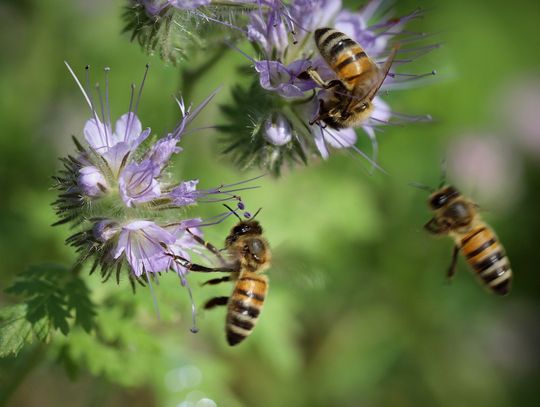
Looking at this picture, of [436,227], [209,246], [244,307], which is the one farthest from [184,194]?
[436,227]

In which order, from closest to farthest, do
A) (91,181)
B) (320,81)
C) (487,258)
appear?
(91,181), (320,81), (487,258)

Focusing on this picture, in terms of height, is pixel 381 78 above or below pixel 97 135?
above

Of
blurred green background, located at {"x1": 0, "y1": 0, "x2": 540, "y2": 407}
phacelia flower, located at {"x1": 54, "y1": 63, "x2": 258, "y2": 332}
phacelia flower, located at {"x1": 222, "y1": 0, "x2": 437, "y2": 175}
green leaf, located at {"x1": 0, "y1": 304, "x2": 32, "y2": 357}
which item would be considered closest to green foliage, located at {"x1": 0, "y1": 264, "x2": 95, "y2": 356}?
green leaf, located at {"x1": 0, "y1": 304, "x2": 32, "y2": 357}

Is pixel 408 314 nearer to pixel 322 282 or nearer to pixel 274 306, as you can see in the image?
pixel 274 306

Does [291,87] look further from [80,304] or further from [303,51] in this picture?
[80,304]

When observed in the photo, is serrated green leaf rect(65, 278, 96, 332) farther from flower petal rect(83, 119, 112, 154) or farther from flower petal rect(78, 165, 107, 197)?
flower petal rect(83, 119, 112, 154)

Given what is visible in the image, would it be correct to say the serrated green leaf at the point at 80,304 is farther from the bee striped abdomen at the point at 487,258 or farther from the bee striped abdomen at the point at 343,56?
the bee striped abdomen at the point at 487,258

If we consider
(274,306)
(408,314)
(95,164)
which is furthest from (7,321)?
(408,314)
